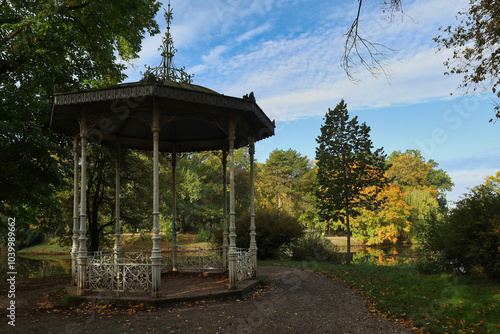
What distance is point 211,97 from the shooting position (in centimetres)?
843

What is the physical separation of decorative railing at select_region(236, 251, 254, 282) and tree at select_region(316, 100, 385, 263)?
31.2 ft

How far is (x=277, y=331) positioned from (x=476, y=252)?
7.34 metres

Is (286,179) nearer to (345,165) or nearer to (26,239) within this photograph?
(345,165)

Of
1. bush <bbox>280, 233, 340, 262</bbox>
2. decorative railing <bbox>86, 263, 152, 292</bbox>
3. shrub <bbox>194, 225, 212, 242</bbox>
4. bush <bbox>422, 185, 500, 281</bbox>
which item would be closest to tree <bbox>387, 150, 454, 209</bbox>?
shrub <bbox>194, 225, 212, 242</bbox>

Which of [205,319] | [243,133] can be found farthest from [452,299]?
[243,133]

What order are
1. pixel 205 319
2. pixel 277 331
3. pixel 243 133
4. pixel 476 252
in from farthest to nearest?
1. pixel 243 133
2. pixel 476 252
3. pixel 205 319
4. pixel 277 331

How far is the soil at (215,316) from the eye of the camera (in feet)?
20.3

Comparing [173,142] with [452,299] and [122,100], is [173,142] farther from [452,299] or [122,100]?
[452,299]

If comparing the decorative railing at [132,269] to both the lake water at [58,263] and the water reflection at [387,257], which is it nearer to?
the lake water at [58,263]

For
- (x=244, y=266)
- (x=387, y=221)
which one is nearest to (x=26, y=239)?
(x=244, y=266)

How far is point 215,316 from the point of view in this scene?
683cm

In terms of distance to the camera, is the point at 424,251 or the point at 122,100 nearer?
the point at 122,100

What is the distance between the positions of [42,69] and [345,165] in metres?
15.1

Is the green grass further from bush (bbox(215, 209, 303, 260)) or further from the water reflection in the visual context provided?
the water reflection
